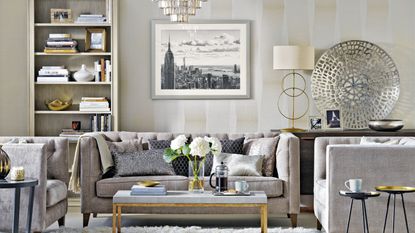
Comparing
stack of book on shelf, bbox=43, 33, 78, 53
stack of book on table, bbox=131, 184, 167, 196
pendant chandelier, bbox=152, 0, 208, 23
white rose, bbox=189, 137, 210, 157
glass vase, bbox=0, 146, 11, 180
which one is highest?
pendant chandelier, bbox=152, 0, 208, 23

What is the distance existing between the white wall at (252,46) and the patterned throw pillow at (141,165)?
133cm

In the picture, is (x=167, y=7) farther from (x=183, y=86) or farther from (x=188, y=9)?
(x=183, y=86)

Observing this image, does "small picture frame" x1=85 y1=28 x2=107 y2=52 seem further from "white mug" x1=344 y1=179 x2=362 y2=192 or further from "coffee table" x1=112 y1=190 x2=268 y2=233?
"white mug" x1=344 y1=179 x2=362 y2=192

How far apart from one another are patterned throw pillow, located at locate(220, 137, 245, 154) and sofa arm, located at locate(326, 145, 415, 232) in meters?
1.60

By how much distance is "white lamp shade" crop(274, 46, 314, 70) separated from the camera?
788 centimetres

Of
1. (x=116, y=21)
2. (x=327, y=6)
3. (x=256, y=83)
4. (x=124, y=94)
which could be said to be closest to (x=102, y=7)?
(x=116, y=21)

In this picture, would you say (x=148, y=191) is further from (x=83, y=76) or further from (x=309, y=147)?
(x=83, y=76)

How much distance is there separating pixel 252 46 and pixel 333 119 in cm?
116

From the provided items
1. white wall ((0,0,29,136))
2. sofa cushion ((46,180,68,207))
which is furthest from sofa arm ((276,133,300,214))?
white wall ((0,0,29,136))

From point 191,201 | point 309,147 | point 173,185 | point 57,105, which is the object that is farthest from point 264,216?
point 57,105

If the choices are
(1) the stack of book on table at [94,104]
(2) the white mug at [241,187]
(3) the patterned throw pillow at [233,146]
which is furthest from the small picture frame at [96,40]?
(2) the white mug at [241,187]

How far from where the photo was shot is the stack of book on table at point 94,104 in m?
8.06

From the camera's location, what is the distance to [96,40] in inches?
322

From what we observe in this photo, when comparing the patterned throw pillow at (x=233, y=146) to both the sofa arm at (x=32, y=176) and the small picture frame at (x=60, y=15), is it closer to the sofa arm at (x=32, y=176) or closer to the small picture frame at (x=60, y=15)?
the sofa arm at (x=32, y=176)
